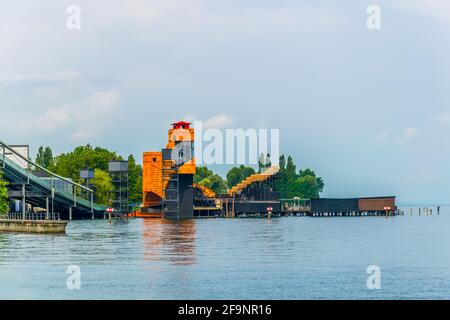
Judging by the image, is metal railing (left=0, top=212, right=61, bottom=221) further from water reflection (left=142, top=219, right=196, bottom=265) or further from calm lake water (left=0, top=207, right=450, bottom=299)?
water reflection (left=142, top=219, right=196, bottom=265)

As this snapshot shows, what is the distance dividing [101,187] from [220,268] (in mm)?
126148

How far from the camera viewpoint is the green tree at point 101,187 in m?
184

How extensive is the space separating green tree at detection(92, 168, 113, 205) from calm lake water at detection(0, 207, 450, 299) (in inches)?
3636

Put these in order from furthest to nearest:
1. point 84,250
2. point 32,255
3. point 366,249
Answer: point 366,249 < point 84,250 < point 32,255

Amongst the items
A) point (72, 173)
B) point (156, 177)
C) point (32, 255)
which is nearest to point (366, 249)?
point (32, 255)

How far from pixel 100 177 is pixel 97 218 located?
33.0 ft

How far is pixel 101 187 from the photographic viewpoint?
604ft

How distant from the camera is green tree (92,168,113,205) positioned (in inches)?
7254
